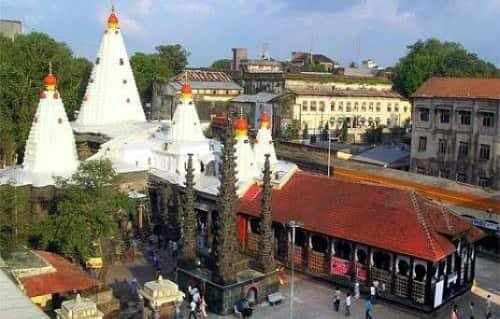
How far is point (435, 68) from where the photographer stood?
235ft

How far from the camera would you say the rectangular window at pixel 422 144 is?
4259cm

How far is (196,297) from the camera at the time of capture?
830 inches

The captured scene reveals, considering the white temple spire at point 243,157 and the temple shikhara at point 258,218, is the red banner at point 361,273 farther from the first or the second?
the white temple spire at point 243,157

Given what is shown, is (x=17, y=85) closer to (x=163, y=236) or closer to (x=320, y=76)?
(x=163, y=236)

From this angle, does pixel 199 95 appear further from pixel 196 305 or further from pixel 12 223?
pixel 196 305

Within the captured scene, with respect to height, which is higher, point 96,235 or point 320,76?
point 320,76

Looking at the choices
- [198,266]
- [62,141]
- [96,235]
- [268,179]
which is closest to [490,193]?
[268,179]

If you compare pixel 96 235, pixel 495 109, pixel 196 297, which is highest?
pixel 495 109

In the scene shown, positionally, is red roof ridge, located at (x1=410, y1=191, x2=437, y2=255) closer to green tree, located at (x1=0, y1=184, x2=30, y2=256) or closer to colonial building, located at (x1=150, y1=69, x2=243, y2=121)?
green tree, located at (x1=0, y1=184, x2=30, y2=256)

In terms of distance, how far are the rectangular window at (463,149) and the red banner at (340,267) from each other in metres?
19.9

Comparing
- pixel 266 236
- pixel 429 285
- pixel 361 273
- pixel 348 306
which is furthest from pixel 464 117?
pixel 348 306

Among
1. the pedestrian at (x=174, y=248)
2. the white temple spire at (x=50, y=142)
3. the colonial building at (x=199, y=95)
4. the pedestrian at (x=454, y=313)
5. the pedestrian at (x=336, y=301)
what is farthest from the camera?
the colonial building at (x=199, y=95)

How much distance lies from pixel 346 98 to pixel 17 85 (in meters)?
37.6

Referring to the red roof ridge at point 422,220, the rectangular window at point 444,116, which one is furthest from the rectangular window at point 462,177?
the red roof ridge at point 422,220
